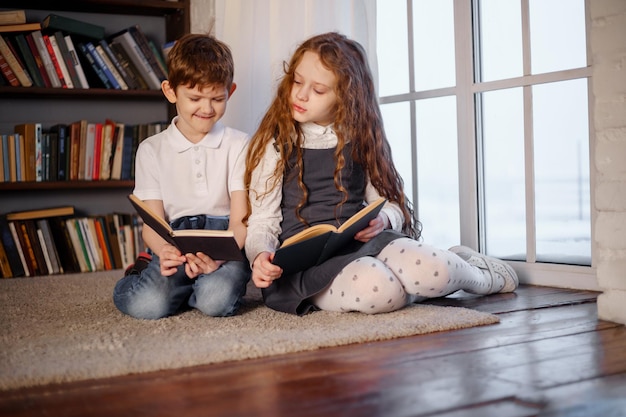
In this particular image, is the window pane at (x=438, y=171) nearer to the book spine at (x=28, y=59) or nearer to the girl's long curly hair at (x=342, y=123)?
the girl's long curly hair at (x=342, y=123)

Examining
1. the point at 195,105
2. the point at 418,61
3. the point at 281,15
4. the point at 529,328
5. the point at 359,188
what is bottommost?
the point at 529,328

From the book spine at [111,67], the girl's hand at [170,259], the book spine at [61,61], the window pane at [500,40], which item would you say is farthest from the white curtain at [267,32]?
the girl's hand at [170,259]

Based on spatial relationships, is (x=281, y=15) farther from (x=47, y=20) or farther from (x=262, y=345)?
(x=262, y=345)

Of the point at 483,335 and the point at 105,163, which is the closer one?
the point at 483,335

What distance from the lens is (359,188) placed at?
199 centimetres

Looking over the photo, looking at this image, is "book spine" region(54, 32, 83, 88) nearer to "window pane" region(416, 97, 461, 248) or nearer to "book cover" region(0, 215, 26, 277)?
"book cover" region(0, 215, 26, 277)

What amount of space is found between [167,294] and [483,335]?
2.49ft

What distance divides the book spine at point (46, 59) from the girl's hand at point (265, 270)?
174 cm

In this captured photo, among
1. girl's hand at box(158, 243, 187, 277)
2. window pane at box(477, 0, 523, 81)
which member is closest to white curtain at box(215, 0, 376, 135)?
window pane at box(477, 0, 523, 81)

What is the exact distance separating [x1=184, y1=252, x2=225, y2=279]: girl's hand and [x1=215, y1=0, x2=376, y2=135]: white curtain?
0.93 meters

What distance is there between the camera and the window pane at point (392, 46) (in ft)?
8.79

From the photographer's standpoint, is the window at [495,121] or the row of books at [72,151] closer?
the window at [495,121]

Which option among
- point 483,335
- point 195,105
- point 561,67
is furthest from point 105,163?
point 483,335

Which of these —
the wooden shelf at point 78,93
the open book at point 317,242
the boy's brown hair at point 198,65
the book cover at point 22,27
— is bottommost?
the open book at point 317,242
